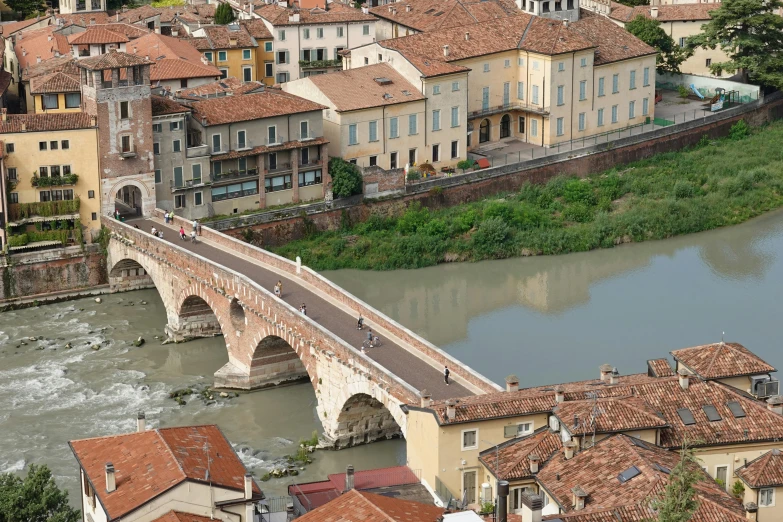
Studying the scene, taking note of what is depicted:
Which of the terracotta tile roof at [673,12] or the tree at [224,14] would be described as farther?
the terracotta tile roof at [673,12]

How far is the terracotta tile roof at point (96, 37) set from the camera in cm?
6956

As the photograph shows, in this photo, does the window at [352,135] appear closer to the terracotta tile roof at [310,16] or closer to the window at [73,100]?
the window at [73,100]

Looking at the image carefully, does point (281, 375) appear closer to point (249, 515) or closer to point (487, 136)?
point (249, 515)

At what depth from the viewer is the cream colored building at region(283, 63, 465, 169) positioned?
6788 cm

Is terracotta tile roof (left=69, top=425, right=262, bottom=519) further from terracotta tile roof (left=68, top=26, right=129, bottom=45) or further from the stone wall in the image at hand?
terracotta tile roof (left=68, top=26, right=129, bottom=45)

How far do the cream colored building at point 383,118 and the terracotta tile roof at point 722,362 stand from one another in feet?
90.8

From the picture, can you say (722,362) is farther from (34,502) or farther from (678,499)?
(34,502)

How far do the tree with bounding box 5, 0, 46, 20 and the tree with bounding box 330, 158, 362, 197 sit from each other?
2979 centimetres

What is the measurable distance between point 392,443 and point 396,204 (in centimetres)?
2053

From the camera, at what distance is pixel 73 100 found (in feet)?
214

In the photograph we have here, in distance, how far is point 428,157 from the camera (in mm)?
70875

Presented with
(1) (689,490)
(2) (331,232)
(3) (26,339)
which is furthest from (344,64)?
(1) (689,490)

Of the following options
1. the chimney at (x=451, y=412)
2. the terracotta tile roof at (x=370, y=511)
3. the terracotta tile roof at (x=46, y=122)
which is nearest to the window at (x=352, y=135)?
the terracotta tile roof at (x=46, y=122)

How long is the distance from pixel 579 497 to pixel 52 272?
106 ft
